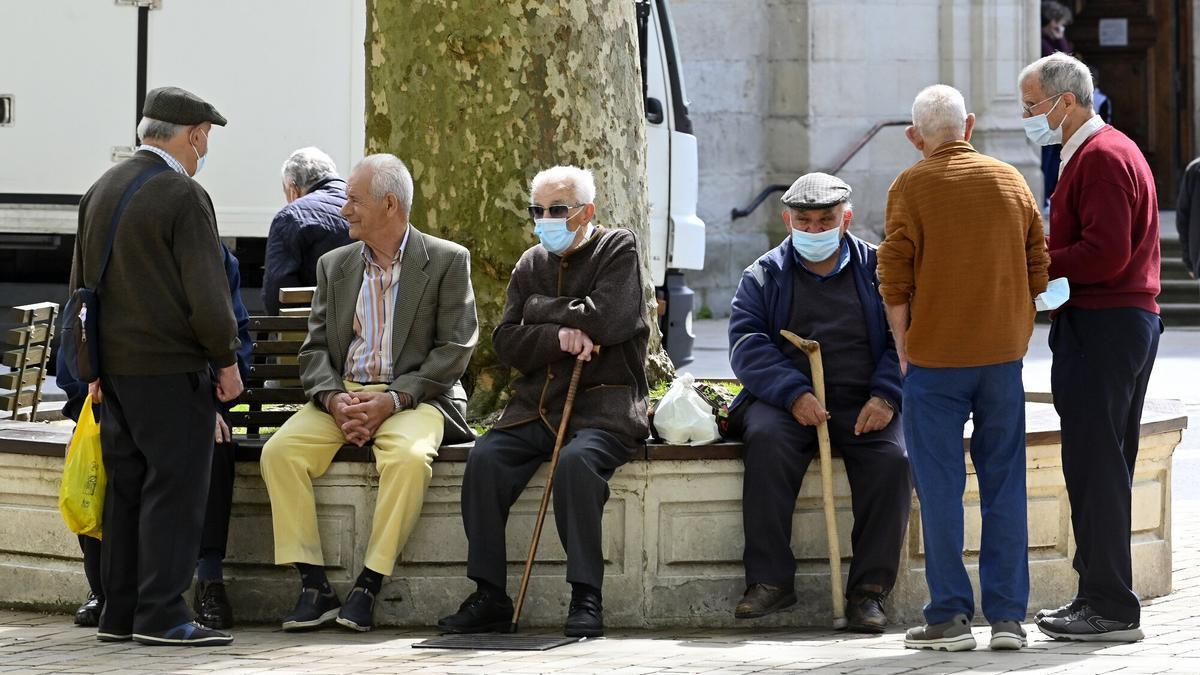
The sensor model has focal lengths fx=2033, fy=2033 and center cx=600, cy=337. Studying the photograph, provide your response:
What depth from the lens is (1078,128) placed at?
6.22 m

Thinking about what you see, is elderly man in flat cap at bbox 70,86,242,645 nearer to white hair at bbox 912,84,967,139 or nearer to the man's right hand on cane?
the man's right hand on cane

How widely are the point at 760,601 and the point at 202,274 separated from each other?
2.00 meters

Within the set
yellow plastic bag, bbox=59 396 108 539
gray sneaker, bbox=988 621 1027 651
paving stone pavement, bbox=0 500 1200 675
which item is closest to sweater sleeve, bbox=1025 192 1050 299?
gray sneaker, bbox=988 621 1027 651

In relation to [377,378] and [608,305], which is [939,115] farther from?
[377,378]

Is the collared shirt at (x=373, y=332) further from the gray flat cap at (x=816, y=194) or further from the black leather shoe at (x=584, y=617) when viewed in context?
the gray flat cap at (x=816, y=194)

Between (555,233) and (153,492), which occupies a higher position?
(555,233)

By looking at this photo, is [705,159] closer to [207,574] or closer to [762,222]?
[762,222]

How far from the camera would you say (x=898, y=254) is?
605cm

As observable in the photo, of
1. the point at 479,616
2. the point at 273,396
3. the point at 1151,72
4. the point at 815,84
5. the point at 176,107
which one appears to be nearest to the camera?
the point at 176,107

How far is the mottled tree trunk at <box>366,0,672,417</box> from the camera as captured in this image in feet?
24.4

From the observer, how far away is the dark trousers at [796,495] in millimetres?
6438

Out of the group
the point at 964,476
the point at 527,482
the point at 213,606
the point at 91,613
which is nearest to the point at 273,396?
the point at 213,606

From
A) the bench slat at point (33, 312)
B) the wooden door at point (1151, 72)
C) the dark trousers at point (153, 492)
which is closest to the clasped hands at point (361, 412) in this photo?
the dark trousers at point (153, 492)

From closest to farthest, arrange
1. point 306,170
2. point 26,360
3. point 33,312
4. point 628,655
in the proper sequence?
point 628,655 < point 26,360 < point 33,312 < point 306,170
